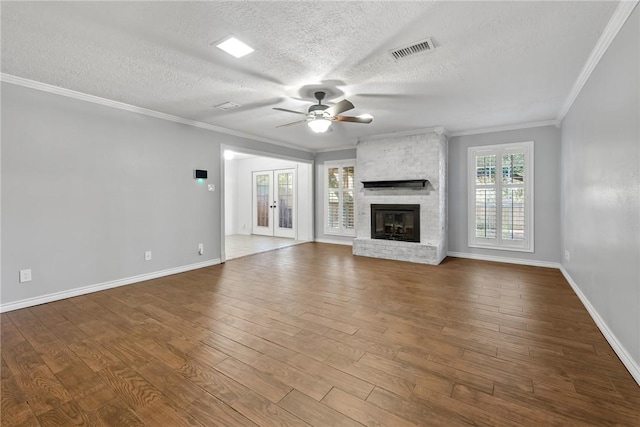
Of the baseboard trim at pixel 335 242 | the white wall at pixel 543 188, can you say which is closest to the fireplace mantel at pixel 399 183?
the white wall at pixel 543 188

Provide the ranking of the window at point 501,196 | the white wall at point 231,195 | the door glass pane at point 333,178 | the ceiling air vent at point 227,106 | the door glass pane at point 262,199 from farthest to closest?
the white wall at point 231,195 < the door glass pane at point 262,199 < the door glass pane at point 333,178 < the window at point 501,196 < the ceiling air vent at point 227,106

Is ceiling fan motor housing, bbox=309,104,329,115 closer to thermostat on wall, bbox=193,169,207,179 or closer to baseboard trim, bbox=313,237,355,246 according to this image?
thermostat on wall, bbox=193,169,207,179

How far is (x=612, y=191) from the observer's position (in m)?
2.42

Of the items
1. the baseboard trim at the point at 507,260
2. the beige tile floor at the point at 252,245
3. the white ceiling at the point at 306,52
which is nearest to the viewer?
the white ceiling at the point at 306,52

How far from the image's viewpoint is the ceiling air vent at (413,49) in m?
2.50

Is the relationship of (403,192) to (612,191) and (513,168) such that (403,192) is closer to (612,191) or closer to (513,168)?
(513,168)

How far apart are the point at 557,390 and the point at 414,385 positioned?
902 mm

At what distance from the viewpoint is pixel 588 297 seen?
315cm

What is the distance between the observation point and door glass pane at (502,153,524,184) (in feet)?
17.5

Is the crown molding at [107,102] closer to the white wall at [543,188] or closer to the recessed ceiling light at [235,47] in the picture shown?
the recessed ceiling light at [235,47]

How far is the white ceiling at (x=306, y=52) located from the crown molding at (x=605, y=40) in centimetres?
5

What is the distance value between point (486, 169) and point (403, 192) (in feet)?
5.30

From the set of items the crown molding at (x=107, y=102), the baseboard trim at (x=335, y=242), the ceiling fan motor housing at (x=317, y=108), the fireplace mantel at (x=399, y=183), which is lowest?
the baseboard trim at (x=335, y=242)

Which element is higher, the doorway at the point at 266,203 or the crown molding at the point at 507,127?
the crown molding at the point at 507,127
